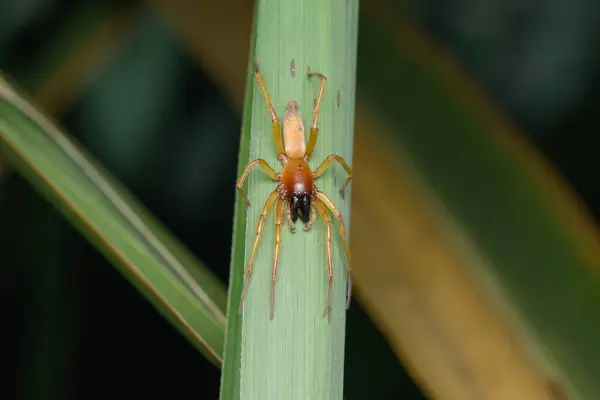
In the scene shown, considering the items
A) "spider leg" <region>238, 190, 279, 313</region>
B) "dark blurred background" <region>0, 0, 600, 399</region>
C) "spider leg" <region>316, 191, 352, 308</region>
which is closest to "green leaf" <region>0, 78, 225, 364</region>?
"spider leg" <region>238, 190, 279, 313</region>

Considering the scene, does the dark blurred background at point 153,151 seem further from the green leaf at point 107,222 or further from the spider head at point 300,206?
the green leaf at point 107,222

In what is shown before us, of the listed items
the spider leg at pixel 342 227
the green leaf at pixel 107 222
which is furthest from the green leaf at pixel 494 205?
the green leaf at pixel 107 222

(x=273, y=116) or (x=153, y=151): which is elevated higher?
(x=153, y=151)

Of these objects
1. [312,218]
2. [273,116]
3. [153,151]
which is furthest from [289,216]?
[153,151]

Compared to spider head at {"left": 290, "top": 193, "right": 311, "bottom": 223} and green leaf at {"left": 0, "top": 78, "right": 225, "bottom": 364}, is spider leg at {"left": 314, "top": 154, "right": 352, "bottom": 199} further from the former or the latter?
green leaf at {"left": 0, "top": 78, "right": 225, "bottom": 364}

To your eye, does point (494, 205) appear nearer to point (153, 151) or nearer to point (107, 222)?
point (107, 222)

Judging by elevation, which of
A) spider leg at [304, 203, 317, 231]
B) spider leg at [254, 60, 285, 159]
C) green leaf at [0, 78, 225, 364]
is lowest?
green leaf at [0, 78, 225, 364]

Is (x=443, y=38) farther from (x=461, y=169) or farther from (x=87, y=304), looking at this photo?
(x=87, y=304)
